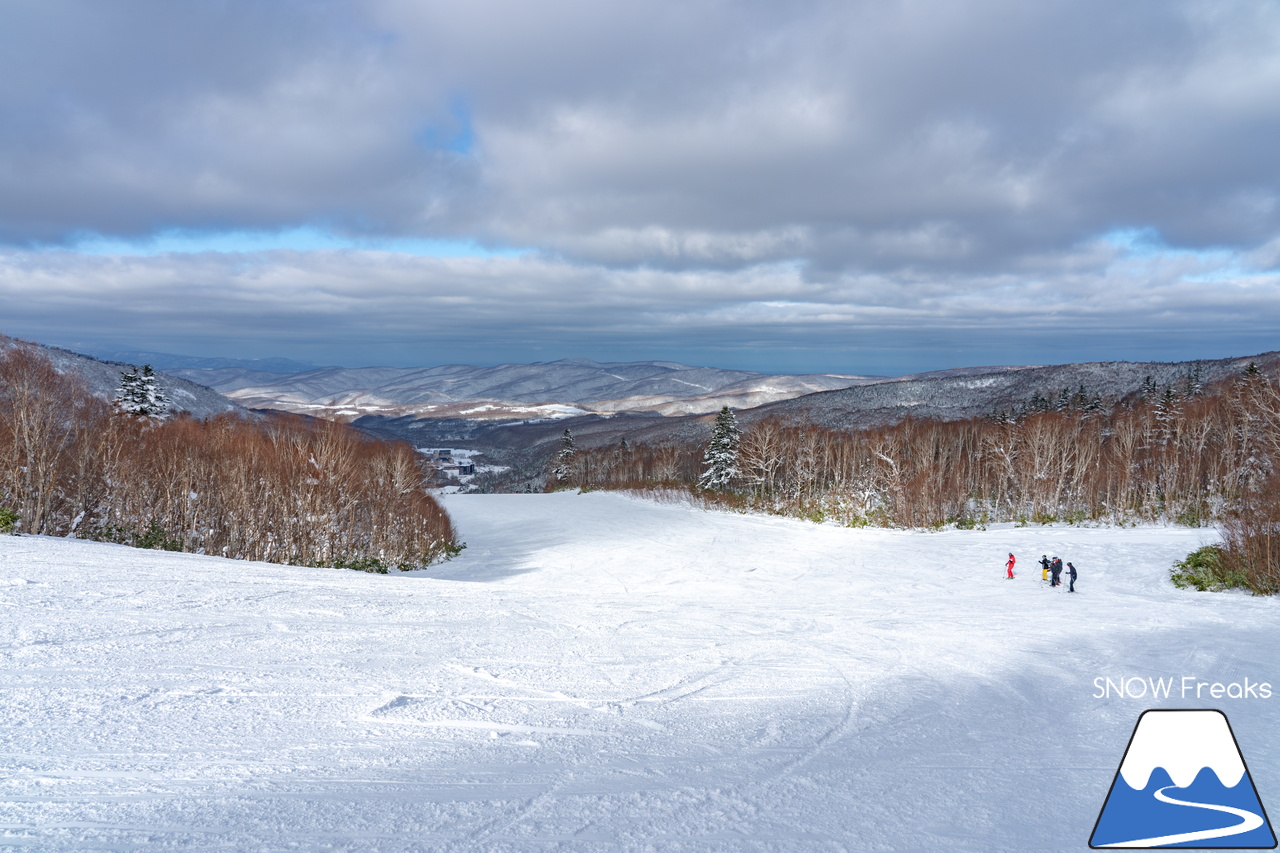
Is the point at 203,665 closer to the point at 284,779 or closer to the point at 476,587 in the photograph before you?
the point at 284,779

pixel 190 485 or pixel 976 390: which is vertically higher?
pixel 976 390

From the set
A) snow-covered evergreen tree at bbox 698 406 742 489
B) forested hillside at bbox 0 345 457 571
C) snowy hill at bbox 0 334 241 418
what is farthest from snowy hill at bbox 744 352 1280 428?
snowy hill at bbox 0 334 241 418

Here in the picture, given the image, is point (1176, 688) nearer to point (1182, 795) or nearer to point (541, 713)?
point (1182, 795)

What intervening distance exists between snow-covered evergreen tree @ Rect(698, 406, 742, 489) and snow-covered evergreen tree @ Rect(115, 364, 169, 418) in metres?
40.9

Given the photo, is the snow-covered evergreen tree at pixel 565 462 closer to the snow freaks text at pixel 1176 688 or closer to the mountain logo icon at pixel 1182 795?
the snow freaks text at pixel 1176 688

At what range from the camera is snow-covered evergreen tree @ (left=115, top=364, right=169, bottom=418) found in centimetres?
3762

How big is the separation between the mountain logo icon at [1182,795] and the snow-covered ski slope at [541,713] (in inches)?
15.0

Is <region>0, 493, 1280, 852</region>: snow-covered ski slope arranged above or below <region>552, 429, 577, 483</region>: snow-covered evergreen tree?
above

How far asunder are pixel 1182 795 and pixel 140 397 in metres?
48.6

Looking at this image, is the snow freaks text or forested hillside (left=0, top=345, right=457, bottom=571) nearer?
the snow freaks text

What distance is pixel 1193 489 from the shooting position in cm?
Result: 3975

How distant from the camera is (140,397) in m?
38.9

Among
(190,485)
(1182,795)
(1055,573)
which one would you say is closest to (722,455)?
(1055,573)

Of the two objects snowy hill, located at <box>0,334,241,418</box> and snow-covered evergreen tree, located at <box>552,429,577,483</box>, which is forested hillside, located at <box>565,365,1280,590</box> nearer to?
snow-covered evergreen tree, located at <box>552,429,577,483</box>
